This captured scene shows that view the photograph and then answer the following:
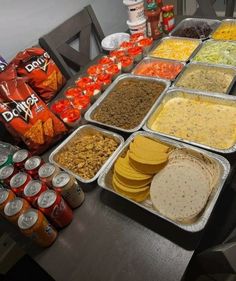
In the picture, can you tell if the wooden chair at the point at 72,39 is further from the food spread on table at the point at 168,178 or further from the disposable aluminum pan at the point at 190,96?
the food spread on table at the point at 168,178

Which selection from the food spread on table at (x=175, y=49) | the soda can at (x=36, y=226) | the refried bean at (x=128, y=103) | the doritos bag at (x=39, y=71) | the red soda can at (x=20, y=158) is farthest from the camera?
the food spread on table at (x=175, y=49)

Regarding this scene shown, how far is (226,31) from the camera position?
175 cm

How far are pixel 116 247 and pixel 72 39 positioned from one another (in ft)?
5.50

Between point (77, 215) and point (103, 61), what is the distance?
1078 mm

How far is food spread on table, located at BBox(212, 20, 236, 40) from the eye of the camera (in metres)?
1.70

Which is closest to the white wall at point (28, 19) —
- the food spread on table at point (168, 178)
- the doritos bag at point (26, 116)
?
the doritos bag at point (26, 116)

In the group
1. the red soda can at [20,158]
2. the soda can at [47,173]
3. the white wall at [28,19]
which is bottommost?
the soda can at [47,173]

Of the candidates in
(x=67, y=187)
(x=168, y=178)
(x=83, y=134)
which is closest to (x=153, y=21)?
(x=83, y=134)

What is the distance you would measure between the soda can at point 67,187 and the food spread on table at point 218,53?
3.60ft

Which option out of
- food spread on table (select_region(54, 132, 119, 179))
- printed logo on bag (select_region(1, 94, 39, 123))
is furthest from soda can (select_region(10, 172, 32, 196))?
printed logo on bag (select_region(1, 94, 39, 123))

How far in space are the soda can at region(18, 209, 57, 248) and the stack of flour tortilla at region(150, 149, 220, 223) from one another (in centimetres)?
38

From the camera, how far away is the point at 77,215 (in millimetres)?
1001

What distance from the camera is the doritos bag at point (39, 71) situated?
1.42 meters

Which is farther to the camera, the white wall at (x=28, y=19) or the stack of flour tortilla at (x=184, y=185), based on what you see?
the white wall at (x=28, y=19)
